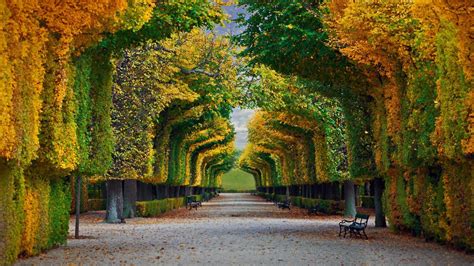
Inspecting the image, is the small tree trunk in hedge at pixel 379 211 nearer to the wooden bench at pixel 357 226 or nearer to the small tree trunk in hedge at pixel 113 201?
the wooden bench at pixel 357 226

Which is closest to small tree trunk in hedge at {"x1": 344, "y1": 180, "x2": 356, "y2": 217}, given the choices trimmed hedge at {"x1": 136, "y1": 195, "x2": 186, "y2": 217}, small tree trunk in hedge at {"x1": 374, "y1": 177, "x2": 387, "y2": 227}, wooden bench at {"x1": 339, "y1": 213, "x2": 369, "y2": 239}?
small tree trunk in hedge at {"x1": 374, "y1": 177, "x2": 387, "y2": 227}

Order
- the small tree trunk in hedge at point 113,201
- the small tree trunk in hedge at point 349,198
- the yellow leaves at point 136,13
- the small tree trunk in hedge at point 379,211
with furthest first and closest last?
1. the small tree trunk in hedge at point 349,198
2. the small tree trunk in hedge at point 113,201
3. the small tree trunk in hedge at point 379,211
4. the yellow leaves at point 136,13

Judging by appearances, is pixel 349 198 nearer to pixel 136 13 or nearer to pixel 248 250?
pixel 248 250

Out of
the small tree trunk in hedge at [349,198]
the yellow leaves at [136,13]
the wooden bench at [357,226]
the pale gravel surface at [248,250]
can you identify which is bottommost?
the pale gravel surface at [248,250]

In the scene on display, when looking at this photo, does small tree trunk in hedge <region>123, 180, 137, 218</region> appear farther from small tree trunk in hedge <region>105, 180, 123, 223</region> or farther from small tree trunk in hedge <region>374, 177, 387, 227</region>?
small tree trunk in hedge <region>374, 177, 387, 227</region>

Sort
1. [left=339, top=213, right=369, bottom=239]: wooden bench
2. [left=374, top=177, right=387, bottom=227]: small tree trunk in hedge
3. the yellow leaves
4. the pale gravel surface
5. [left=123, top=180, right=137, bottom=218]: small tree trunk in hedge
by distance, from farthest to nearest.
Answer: [left=123, top=180, right=137, bottom=218]: small tree trunk in hedge, [left=374, top=177, right=387, bottom=227]: small tree trunk in hedge, [left=339, top=213, right=369, bottom=239]: wooden bench, the yellow leaves, the pale gravel surface

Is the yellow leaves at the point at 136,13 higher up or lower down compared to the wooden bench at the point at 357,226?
higher up

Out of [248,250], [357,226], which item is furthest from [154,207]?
[248,250]

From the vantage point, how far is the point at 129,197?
39438 mm

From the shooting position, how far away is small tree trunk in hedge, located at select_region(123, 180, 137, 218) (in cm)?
3875

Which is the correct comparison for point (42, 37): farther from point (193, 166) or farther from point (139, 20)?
point (193, 166)

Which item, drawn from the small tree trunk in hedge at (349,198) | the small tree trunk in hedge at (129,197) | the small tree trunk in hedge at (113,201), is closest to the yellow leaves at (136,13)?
the small tree trunk in hedge at (113,201)

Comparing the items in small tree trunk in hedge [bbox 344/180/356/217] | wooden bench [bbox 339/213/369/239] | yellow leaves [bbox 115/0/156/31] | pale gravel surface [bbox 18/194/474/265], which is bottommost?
pale gravel surface [bbox 18/194/474/265]

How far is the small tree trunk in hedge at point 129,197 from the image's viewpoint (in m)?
38.8
